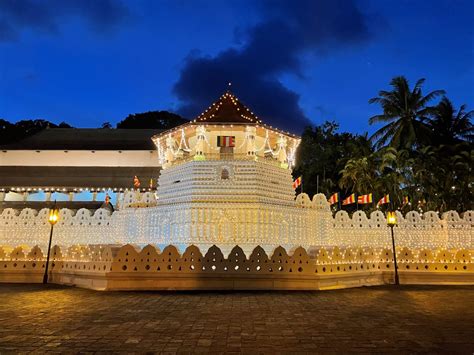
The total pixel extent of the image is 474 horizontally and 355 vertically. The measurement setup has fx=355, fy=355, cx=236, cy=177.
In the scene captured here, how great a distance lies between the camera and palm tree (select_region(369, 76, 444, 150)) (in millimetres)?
32156

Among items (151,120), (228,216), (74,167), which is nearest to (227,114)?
(228,216)

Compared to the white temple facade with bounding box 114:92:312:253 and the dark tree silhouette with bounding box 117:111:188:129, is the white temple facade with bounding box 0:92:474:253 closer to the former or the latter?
the white temple facade with bounding box 114:92:312:253

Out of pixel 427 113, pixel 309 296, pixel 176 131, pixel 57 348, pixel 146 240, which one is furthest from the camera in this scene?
pixel 427 113

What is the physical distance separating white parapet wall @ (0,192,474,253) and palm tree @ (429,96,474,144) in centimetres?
1841

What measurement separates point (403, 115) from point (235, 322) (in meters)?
31.5

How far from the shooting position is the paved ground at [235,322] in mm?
5160

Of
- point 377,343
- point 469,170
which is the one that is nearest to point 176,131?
point 377,343

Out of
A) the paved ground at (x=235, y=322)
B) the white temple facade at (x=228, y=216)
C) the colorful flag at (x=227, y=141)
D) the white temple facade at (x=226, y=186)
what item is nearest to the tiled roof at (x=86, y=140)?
the white temple facade at (x=226, y=186)

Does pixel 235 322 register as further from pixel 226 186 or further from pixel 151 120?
pixel 151 120

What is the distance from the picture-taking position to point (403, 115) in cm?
3275

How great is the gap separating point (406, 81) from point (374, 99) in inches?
128

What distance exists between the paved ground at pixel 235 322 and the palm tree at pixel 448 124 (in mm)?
26939

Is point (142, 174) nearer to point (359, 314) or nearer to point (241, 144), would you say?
point (241, 144)

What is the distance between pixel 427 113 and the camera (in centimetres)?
3216
